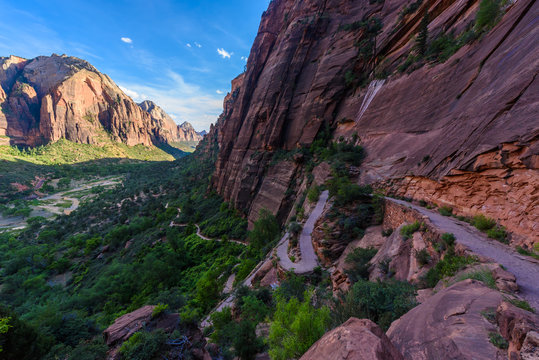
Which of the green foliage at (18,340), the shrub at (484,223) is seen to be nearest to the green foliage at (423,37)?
the shrub at (484,223)

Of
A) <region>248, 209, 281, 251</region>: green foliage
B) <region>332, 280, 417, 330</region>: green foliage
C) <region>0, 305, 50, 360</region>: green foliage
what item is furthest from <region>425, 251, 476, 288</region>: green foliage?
<region>248, 209, 281, 251</region>: green foliage

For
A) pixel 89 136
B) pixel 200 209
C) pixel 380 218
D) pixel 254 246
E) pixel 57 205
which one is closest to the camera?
pixel 380 218

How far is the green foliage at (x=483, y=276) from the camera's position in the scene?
4.25 m

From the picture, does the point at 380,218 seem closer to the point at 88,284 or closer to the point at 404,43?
the point at 404,43

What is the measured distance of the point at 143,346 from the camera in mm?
5594

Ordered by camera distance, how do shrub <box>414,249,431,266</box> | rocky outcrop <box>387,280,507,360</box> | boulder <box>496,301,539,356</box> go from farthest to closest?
shrub <box>414,249,431,266</box>
rocky outcrop <box>387,280,507,360</box>
boulder <box>496,301,539,356</box>

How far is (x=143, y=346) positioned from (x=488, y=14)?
22.5 meters

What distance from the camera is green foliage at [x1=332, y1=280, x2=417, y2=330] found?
4.82 meters

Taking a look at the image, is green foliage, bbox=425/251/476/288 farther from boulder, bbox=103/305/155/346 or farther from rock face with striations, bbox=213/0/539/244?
boulder, bbox=103/305/155/346

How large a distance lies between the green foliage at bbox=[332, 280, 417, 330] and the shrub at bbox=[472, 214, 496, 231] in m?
4.51

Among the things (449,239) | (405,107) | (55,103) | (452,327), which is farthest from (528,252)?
(55,103)

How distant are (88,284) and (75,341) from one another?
19943mm

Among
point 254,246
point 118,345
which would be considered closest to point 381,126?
point 254,246

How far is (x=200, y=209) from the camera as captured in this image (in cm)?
3772
